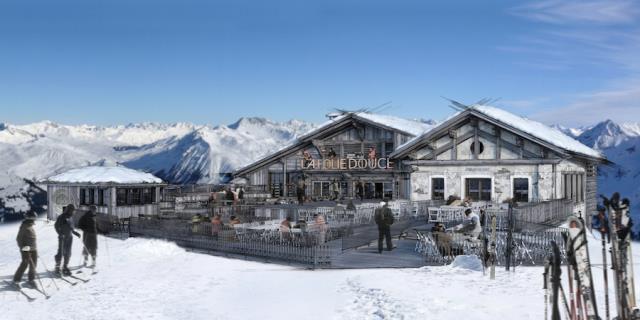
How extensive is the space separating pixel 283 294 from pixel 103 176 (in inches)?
891

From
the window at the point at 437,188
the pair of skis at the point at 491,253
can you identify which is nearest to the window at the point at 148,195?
the window at the point at 437,188

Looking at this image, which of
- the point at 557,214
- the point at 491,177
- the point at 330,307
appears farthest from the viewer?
the point at 491,177

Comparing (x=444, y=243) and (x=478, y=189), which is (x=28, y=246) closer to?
(x=444, y=243)

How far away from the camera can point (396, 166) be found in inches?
1620

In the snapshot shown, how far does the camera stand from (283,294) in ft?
Answer: 51.5

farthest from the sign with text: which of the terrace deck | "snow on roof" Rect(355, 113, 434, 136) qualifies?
the terrace deck

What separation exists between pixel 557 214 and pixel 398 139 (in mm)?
14014

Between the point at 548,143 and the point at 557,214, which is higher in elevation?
the point at 548,143

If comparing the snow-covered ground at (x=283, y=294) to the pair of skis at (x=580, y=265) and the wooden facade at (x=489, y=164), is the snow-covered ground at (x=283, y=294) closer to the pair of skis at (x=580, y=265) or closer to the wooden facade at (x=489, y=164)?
the pair of skis at (x=580, y=265)

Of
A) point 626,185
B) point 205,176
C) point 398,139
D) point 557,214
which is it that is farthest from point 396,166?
point 626,185

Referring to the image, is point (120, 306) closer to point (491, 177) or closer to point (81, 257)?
point (81, 257)

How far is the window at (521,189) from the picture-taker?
111 feet

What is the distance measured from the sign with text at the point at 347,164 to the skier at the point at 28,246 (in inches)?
1065

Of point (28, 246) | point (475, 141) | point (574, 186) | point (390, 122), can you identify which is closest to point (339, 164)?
point (390, 122)
